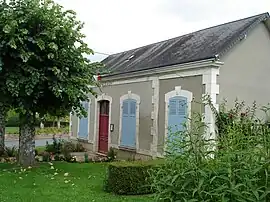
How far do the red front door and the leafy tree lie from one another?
5.45m

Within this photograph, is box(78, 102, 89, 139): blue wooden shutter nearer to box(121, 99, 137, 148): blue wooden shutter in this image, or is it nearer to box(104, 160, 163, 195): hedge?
box(121, 99, 137, 148): blue wooden shutter

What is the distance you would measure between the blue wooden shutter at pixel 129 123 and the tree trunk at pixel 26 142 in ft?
13.6

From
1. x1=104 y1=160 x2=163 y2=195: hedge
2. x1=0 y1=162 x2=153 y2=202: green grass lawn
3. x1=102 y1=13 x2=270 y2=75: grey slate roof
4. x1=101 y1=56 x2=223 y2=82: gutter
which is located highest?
x1=102 y1=13 x2=270 y2=75: grey slate roof

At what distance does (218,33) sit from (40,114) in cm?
630

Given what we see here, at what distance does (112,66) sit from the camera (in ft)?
57.5

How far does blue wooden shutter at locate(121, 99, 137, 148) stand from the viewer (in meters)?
14.3

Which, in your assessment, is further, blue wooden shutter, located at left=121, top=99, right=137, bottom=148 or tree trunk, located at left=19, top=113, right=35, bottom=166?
blue wooden shutter, located at left=121, top=99, right=137, bottom=148

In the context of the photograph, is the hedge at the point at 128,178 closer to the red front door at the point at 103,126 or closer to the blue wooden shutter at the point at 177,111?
the blue wooden shutter at the point at 177,111

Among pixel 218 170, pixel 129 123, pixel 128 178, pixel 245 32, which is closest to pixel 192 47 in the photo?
pixel 245 32

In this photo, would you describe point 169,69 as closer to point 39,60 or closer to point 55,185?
point 39,60

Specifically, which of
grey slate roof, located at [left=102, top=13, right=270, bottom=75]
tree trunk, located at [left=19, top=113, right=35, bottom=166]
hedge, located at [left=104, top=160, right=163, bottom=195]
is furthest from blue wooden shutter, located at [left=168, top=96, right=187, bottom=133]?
tree trunk, located at [left=19, top=113, right=35, bottom=166]

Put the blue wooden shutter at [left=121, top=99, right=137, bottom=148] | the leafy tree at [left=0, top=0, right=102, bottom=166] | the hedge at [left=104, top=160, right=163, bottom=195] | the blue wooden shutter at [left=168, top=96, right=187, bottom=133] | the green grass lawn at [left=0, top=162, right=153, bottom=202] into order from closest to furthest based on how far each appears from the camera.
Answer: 1. the green grass lawn at [left=0, top=162, right=153, bottom=202]
2. the hedge at [left=104, top=160, right=163, bottom=195]
3. the leafy tree at [left=0, top=0, right=102, bottom=166]
4. the blue wooden shutter at [left=168, top=96, right=187, bottom=133]
5. the blue wooden shutter at [left=121, top=99, right=137, bottom=148]

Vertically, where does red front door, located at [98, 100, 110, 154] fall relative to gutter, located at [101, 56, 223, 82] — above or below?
below

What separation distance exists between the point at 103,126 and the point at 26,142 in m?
5.98
